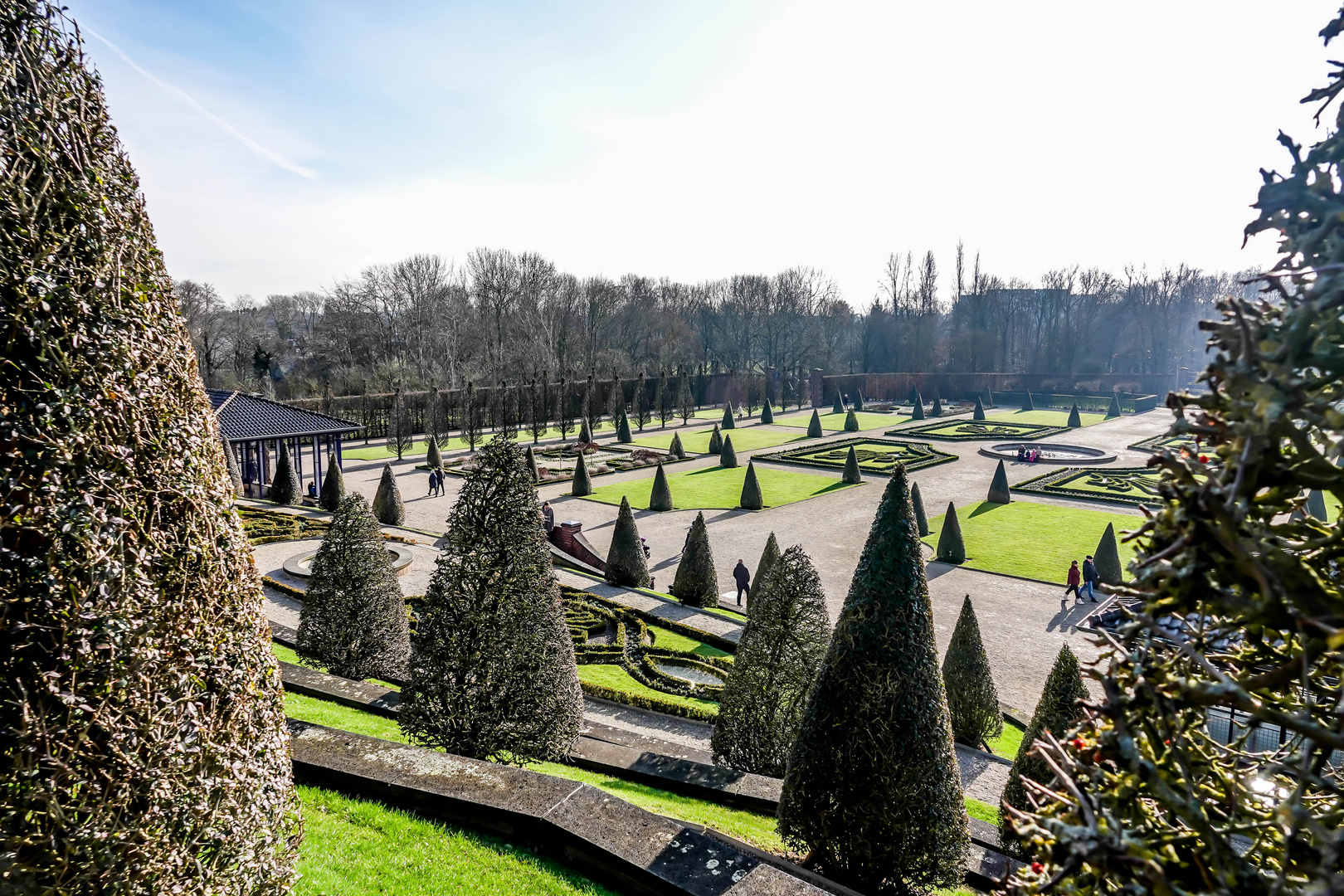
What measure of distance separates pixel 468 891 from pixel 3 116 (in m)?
4.28

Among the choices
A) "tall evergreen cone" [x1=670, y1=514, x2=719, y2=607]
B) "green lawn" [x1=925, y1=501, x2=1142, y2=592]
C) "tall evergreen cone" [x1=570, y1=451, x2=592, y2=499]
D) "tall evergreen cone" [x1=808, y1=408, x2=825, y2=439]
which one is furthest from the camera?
"tall evergreen cone" [x1=808, y1=408, x2=825, y2=439]

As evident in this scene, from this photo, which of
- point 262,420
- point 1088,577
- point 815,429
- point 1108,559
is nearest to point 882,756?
point 1088,577

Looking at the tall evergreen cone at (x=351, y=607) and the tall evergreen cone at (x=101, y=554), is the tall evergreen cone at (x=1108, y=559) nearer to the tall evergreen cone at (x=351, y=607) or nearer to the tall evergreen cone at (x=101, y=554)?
the tall evergreen cone at (x=351, y=607)

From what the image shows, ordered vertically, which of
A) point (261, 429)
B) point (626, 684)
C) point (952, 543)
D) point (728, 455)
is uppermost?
point (261, 429)

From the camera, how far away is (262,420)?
957 inches

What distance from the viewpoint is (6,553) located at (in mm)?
2559

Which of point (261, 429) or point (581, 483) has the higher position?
point (261, 429)

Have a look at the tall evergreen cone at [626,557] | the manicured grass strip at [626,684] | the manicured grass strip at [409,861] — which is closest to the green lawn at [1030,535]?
the tall evergreen cone at [626,557]

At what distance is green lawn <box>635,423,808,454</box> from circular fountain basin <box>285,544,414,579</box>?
20.6 meters

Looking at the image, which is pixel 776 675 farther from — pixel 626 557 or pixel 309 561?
pixel 309 561

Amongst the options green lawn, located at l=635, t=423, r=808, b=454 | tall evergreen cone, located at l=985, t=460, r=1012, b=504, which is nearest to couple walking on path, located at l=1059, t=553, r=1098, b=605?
tall evergreen cone, located at l=985, t=460, r=1012, b=504

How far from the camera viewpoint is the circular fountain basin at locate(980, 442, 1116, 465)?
33.2 meters

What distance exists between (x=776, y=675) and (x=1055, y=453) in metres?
33.5

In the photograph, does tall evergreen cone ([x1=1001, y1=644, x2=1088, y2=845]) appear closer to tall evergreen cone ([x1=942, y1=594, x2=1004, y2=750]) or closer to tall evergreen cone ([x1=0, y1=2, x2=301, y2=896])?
tall evergreen cone ([x1=942, y1=594, x2=1004, y2=750])
